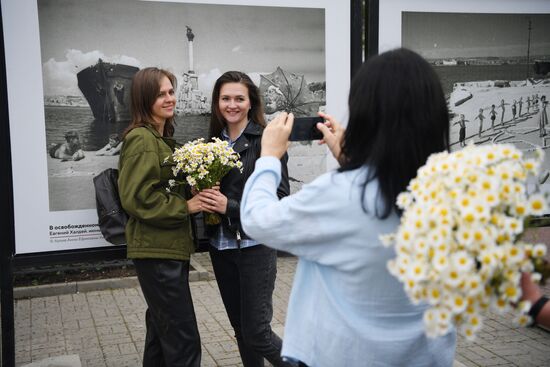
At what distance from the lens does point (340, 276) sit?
1886 mm

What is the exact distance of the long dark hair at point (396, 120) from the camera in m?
1.75

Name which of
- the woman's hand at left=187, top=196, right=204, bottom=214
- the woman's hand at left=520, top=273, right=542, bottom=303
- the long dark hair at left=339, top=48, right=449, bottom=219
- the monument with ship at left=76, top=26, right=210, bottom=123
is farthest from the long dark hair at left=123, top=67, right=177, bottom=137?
the woman's hand at left=520, top=273, right=542, bottom=303

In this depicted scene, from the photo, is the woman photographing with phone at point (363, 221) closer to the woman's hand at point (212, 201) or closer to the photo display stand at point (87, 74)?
the woman's hand at point (212, 201)

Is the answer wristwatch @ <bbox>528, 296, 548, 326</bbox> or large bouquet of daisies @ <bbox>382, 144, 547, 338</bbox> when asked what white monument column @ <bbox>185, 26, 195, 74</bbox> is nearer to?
large bouquet of daisies @ <bbox>382, 144, 547, 338</bbox>

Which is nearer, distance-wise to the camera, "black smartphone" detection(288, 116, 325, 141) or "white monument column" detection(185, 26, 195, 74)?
"black smartphone" detection(288, 116, 325, 141)

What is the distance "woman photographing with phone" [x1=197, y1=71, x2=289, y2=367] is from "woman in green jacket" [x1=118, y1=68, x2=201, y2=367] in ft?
0.79

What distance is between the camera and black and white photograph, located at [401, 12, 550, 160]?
153 inches

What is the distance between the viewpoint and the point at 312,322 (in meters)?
1.96

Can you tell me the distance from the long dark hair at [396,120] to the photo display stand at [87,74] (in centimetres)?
191

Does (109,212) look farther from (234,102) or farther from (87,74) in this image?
(234,102)

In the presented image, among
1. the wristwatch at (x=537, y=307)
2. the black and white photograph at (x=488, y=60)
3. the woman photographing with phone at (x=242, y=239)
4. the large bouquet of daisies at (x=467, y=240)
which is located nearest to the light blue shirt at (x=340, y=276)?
the large bouquet of daisies at (x=467, y=240)

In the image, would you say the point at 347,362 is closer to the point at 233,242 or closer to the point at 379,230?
the point at 379,230

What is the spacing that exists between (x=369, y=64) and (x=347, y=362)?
3.19ft

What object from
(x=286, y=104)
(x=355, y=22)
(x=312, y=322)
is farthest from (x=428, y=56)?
(x=312, y=322)
